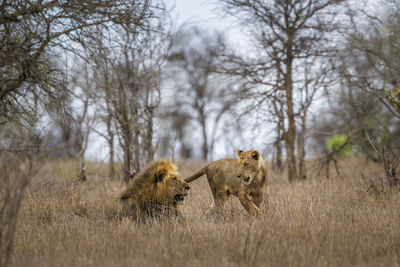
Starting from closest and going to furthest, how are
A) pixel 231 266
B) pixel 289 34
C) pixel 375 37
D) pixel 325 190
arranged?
pixel 231 266
pixel 325 190
pixel 375 37
pixel 289 34

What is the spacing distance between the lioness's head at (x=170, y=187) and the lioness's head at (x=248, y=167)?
33.3 inches

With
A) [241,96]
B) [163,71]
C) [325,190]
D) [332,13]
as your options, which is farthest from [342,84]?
[163,71]

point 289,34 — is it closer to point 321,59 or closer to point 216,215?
point 321,59

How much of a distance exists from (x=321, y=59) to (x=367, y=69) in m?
1.58

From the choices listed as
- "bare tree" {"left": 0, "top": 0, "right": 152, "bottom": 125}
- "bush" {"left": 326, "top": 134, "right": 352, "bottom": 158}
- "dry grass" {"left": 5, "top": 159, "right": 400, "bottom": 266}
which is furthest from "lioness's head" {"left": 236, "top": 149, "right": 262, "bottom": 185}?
"bush" {"left": 326, "top": 134, "right": 352, "bottom": 158}

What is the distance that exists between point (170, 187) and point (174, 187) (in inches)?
3.1

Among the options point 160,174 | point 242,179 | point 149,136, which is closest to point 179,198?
point 160,174

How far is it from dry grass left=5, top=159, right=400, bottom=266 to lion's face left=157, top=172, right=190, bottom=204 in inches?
14.9

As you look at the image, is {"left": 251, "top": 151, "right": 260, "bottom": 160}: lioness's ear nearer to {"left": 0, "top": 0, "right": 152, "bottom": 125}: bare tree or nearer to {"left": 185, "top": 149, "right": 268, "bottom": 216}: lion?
{"left": 185, "top": 149, "right": 268, "bottom": 216}: lion

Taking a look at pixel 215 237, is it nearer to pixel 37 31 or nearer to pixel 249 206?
pixel 249 206

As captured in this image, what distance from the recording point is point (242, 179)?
5.82 metres

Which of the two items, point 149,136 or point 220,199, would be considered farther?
point 149,136

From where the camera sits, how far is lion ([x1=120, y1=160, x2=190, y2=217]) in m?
5.74

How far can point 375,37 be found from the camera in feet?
33.7
